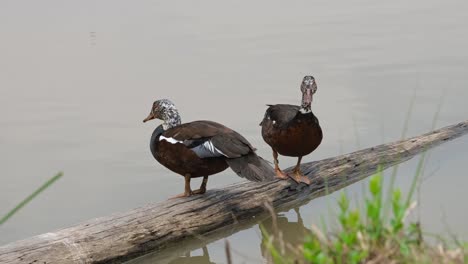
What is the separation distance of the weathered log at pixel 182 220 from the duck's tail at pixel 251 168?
30 centimetres

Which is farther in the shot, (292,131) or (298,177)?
(298,177)

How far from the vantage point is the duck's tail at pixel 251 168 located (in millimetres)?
6070

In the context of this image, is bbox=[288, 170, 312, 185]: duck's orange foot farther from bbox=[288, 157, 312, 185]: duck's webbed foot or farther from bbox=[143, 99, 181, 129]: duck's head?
bbox=[143, 99, 181, 129]: duck's head

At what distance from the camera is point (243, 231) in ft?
22.0

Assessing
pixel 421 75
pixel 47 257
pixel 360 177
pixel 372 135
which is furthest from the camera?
pixel 421 75

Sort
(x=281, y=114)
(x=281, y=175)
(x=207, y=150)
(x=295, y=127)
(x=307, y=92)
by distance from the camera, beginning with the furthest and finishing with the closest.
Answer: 1. (x=281, y=175)
2. (x=281, y=114)
3. (x=307, y=92)
4. (x=295, y=127)
5. (x=207, y=150)

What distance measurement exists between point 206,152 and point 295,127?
2.76ft

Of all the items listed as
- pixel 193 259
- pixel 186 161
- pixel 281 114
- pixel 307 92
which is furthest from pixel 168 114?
pixel 193 259

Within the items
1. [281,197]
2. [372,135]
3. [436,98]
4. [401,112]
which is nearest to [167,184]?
[281,197]

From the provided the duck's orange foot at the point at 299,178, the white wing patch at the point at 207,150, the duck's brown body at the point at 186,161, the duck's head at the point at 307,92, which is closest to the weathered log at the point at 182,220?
the duck's orange foot at the point at 299,178

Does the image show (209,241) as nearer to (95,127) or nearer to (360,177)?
(360,177)

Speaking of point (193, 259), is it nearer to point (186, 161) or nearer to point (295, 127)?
point (186, 161)

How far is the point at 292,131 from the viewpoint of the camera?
6.77 metres

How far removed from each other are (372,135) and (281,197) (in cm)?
188
